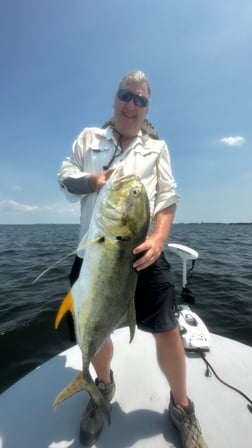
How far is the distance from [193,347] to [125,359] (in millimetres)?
922

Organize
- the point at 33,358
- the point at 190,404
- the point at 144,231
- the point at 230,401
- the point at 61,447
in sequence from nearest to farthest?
the point at 144,231 → the point at 61,447 → the point at 190,404 → the point at 230,401 → the point at 33,358

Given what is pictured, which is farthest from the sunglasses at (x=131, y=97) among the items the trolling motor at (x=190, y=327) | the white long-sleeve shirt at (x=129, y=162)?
the trolling motor at (x=190, y=327)

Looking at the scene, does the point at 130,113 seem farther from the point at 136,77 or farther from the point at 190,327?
the point at 190,327

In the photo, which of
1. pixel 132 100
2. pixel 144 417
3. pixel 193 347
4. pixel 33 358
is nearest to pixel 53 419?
pixel 144 417

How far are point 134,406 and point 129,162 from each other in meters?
2.44

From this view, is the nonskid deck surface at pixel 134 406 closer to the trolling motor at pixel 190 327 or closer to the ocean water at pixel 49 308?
the trolling motor at pixel 190 327

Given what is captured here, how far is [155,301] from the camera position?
2.38 m

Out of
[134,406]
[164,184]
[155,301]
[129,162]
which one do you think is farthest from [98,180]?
[134,406]

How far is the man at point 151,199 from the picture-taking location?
2.33 m

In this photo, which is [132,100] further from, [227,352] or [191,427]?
[227,352]

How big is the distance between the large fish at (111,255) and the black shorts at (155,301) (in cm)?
43

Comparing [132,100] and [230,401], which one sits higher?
[132,100]

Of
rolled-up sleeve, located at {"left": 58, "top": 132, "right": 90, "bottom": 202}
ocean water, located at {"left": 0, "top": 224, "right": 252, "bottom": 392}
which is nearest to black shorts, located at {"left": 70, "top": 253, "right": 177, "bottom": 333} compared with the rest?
rolled-up sleeve, located at {"left": 58, "top": 132, "right": 90, "bottom": 202}

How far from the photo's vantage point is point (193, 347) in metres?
3.57
